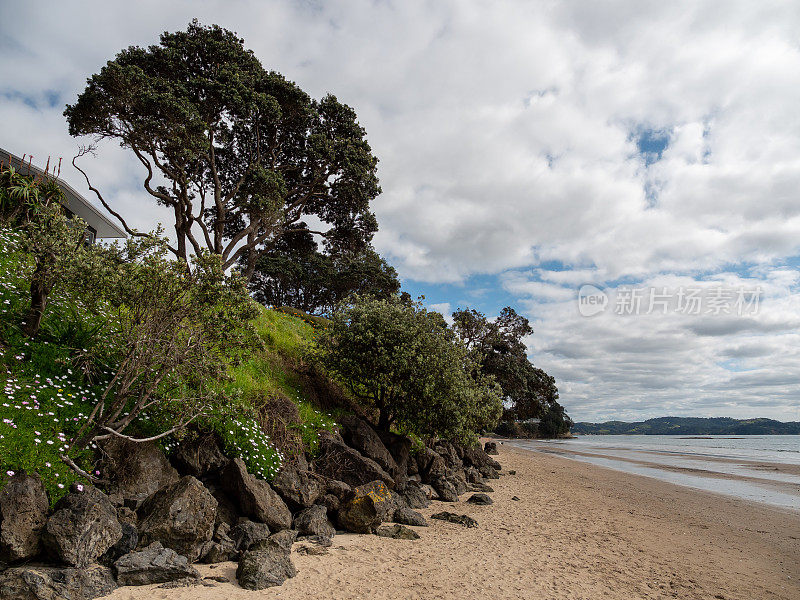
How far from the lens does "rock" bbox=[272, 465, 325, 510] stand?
31.2 feet

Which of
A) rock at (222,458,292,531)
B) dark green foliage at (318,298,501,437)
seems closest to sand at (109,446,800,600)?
rock at (222,458,292,531)

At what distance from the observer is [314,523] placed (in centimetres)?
912

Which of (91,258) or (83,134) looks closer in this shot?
(91,258)

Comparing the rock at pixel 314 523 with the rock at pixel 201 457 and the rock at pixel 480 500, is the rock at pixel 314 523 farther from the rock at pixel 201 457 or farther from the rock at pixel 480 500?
the rock at pixel 480 500

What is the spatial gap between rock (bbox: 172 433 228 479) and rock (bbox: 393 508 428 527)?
449 centimetres

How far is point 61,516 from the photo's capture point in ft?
19.3

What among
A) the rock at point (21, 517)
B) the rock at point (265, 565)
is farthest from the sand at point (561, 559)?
the rock at point (21, 517)

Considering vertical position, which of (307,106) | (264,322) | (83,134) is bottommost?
(264,322)

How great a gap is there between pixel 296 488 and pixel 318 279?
35.1 m

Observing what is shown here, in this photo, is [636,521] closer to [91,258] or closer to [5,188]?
[91,258]

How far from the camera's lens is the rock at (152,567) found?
604cm

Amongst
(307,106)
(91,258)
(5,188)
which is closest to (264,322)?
(5,188)

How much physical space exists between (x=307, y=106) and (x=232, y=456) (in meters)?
21.7

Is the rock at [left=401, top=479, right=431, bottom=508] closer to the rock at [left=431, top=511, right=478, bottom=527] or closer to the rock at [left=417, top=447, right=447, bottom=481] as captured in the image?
the rock at [left=431, top=511, right=478, bottom=527]
